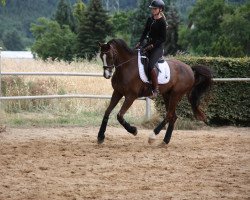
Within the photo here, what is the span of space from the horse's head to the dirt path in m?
1.34

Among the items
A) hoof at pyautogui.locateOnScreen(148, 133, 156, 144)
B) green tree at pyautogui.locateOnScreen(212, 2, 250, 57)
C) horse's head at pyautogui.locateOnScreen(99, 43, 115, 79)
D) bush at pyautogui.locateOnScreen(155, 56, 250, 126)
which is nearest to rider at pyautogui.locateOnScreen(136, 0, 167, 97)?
horse's head at pyautogui.locateOnScreen(99, 43, 115, 79)

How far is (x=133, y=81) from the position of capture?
32.2ft

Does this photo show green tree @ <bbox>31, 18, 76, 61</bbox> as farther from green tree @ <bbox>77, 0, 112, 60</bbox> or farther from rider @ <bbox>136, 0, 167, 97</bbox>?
rider @ <bbox>136, 0, 167, 97</bbox>

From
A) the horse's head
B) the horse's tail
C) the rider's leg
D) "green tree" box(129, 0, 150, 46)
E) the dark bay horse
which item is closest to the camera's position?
the horse's head

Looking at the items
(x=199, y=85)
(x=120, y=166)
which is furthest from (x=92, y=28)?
(x=120, y=166)

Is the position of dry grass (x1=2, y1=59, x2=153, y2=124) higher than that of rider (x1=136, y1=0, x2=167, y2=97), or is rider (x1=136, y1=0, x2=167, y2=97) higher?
rider (x1=136, y1=0, x2=167, y2=97)

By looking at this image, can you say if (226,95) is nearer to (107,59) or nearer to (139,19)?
(107,59)

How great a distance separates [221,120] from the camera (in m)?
14.2

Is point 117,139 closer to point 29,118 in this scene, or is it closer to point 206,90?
point 206,90

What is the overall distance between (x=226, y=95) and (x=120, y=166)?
659 cm

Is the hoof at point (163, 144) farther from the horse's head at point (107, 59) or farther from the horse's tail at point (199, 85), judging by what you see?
the horse's head at point (107, 59)

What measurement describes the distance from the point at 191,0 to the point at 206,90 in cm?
11175

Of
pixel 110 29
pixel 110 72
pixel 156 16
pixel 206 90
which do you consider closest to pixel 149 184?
pixel 110 72

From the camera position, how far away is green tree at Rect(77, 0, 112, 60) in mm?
53156
